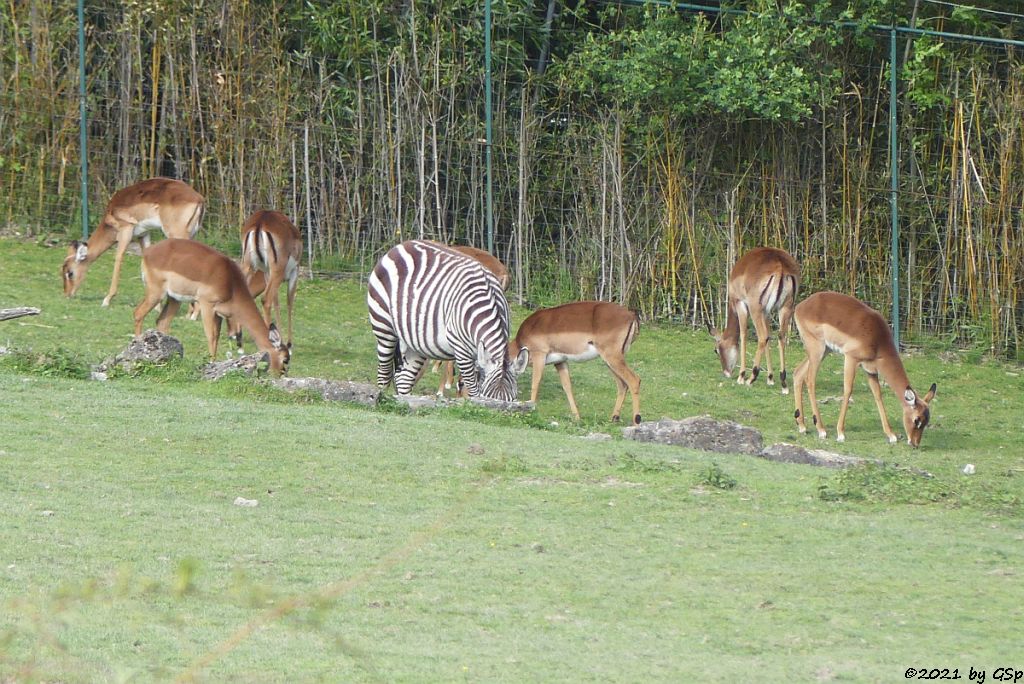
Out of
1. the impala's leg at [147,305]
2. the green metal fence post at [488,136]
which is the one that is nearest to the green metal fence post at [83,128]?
the impala's leg at [147,305]

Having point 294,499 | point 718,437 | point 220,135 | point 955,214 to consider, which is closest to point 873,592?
point 294,499

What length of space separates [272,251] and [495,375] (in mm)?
4167

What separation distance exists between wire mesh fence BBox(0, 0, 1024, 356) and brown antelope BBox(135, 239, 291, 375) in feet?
15.1

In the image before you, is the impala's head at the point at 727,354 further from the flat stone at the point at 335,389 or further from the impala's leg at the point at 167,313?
the impala's leg at the point at 167,313

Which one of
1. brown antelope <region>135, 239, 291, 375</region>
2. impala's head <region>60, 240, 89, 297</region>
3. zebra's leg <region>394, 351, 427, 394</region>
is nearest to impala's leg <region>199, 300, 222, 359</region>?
brown antelope <region>135, 239, 291, 375</region>

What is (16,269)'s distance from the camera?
55.9 feet

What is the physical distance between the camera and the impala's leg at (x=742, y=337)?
49.5 ft

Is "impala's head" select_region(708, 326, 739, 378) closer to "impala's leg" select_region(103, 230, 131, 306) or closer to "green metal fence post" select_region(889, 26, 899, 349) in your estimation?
"green metal fence post" select_region(889, 26, 899, 349)

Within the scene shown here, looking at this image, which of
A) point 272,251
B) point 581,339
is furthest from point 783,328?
point 272,251

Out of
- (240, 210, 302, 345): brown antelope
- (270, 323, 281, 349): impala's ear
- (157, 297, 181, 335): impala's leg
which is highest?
(240, 210, 302, 345): brown antelope

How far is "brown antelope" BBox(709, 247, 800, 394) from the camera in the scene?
49.8 feet

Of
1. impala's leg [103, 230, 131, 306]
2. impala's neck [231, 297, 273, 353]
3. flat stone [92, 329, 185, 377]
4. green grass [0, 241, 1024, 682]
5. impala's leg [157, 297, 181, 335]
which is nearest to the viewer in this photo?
green grass [0, 241, 1024, 682]

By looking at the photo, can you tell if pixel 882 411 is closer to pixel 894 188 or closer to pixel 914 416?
pixel 914 416

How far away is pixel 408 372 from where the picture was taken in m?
12.5
